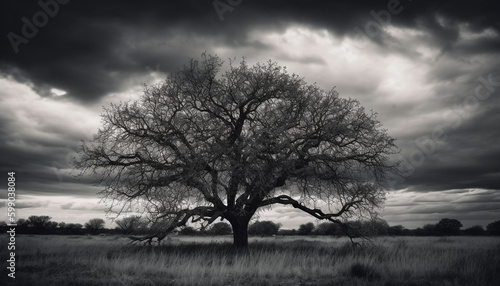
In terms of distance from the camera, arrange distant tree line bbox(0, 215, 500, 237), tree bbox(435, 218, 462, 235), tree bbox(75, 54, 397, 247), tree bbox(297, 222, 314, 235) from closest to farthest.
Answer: tree bbox(75, 54, 397, 247)
distant tree line bbox(0, 215, 500, 237)
tree bbox(435, 218, 462, 235)
tree bbox(297, 222, 314, 235)

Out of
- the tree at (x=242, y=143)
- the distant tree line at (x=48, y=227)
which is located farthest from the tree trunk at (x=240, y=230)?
the distant tree line at (x=48, y=227)

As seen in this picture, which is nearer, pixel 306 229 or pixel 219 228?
pixel 219 228

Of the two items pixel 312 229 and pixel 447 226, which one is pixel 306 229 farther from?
pixel 447 226

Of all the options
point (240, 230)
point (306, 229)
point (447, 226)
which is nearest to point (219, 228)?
point (240, 230)

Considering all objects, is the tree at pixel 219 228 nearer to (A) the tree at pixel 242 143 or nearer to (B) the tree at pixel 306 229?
(A) the tree at pixel 242 143

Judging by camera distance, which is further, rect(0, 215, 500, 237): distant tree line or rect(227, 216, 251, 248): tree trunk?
rect(0, 215, 500, 237): distant tree line

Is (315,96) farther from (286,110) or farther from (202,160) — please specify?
(202,160)

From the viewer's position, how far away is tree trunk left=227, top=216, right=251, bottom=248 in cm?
1597

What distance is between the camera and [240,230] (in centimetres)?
1603

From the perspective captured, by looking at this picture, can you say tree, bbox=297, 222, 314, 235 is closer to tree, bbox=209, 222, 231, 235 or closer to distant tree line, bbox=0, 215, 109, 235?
tree, bbox=209, 222, 231, 235

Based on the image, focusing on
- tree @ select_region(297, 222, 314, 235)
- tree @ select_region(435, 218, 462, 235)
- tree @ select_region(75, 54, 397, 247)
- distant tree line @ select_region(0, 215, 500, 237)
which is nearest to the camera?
tree @ select_region(75, 54, 397, 247)

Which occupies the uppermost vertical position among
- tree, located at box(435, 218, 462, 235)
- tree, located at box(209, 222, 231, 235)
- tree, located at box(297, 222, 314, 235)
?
tree, located at box(209, 222, 231, 235)

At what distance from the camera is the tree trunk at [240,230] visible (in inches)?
629

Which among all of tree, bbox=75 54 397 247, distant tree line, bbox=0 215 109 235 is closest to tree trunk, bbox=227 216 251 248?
tree, bbox=75 54 397 247
